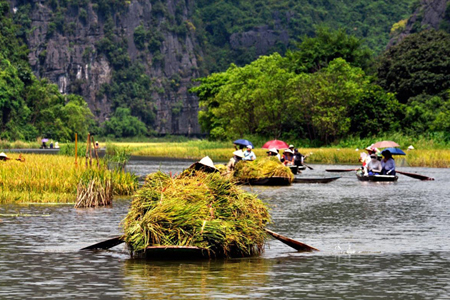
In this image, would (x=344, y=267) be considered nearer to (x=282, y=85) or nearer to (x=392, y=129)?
(x=392, y=129)

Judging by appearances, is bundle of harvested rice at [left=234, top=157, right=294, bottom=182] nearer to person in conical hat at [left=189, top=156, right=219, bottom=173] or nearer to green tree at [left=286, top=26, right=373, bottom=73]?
person in conical hat at [left=189, top=156, right=219, bottom=173]

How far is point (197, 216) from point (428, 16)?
140 meters

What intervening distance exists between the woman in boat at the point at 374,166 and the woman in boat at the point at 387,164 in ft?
1.22

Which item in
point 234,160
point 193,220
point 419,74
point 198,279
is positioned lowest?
point 198,279

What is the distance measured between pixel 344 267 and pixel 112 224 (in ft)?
29.5

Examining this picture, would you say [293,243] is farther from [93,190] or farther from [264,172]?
[264,172]

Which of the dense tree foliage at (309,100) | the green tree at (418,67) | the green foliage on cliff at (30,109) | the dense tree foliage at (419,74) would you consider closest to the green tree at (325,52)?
the dense tree foliage at (309,100)

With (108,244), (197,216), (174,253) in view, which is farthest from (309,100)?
(174,253)

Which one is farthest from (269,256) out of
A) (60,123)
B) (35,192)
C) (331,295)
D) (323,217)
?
(60,123)

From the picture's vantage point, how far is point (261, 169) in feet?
137

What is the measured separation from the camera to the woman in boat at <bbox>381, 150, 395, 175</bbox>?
44438 mm

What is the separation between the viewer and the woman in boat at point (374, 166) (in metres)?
45.6

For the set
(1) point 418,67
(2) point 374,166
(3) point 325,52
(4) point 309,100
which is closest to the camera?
(2) point 374,166

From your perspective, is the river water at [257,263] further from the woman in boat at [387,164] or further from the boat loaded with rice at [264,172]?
the woman in boat at [387,164]
